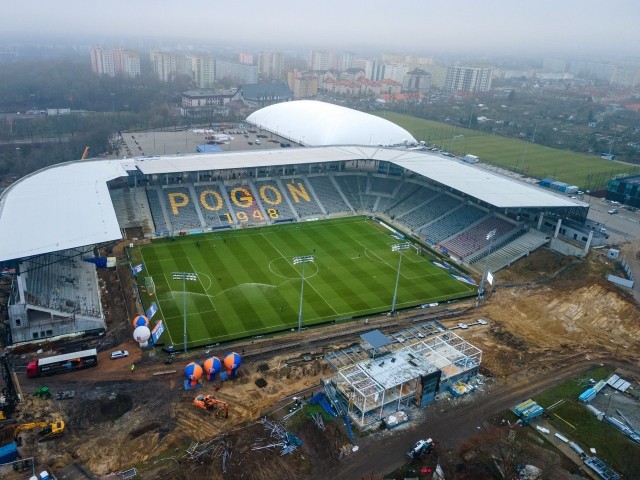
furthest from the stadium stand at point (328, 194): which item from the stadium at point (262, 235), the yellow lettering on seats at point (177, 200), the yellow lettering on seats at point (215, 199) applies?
the yellow lettering on seats at point (177, 200)

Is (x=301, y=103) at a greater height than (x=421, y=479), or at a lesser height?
greater

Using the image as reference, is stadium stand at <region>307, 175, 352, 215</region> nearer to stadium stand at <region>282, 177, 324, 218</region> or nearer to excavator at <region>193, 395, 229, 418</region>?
stadium stand at <region>282, 177, 324, 218</region>

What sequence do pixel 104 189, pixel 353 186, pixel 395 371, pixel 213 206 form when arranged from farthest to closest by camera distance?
pixel 353 186 → pixel 213 206 → pixel 104 189 → pixel 395 371

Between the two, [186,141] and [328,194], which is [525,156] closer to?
[328,194]

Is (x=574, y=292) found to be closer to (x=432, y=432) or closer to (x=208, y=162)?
(x=432, y=432)

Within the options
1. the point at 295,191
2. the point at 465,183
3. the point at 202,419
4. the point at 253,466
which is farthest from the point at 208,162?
the point at 253,466

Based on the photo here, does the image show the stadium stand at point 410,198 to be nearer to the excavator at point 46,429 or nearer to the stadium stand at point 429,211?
the stadium stand at point 429,211

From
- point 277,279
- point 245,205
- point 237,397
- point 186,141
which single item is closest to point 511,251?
point 277,279
